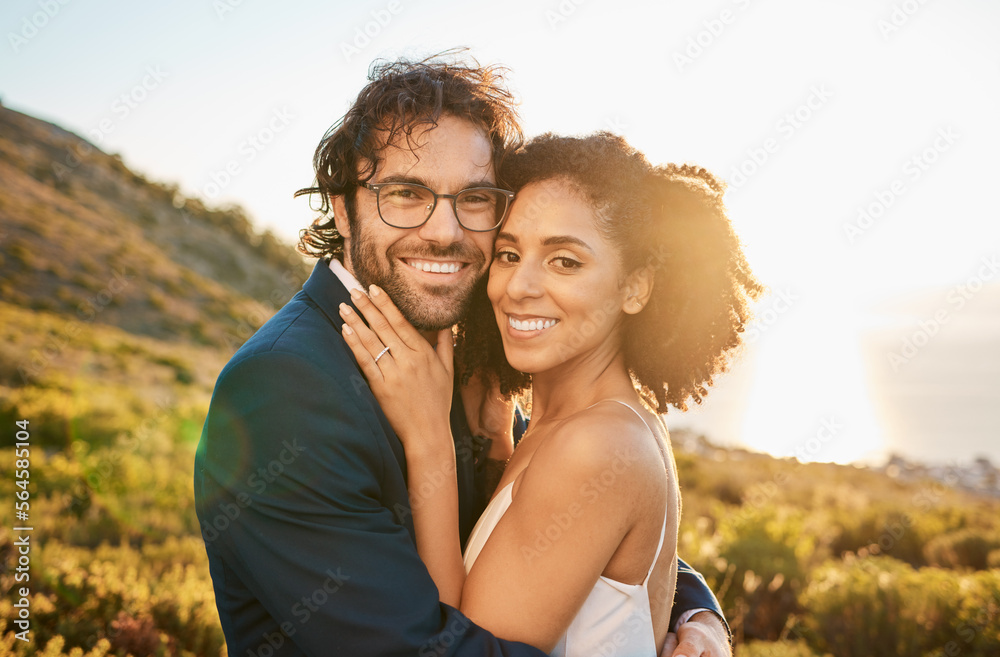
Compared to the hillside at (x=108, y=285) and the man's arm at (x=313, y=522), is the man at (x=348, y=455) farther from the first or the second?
the hillside at (x=108, y=285)

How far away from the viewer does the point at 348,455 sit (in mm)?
1668

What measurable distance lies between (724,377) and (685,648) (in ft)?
3.60

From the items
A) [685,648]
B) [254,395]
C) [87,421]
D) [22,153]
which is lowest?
[87,421]

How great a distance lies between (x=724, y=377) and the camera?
8.77 ft

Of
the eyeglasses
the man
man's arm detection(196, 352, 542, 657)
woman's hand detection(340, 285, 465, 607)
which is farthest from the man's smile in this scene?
man's arm detection(196, 352, 542, 657)

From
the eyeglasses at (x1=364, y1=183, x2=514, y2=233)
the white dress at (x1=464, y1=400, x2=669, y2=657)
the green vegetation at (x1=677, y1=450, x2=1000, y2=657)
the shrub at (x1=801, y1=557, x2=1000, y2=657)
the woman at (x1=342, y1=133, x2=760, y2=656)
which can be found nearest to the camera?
the woman at (x1=342, y1=133, x2=760, y2=656)

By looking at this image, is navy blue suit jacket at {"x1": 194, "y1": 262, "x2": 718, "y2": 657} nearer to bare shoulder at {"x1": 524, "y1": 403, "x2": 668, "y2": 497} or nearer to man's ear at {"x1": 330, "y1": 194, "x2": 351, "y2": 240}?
bare shoulder at {"x1": 524, "y1": 403, "x2": 668, "y2": 497}

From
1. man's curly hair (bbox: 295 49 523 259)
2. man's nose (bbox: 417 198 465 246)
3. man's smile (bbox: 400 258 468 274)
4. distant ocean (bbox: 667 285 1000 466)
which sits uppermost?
man's curly hair (bbox: 295 49 523 259)

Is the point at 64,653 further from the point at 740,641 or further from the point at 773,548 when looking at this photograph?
the point at 773,548

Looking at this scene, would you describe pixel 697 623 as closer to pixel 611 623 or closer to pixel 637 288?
pixel 611 623

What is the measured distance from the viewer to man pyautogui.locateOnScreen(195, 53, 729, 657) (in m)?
1.56

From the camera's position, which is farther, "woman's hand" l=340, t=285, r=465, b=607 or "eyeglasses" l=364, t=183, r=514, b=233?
"eyeglasses" l=364, t=183, r=514, b=233

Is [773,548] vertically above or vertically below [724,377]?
below

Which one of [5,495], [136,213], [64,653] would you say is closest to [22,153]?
[136,213]
